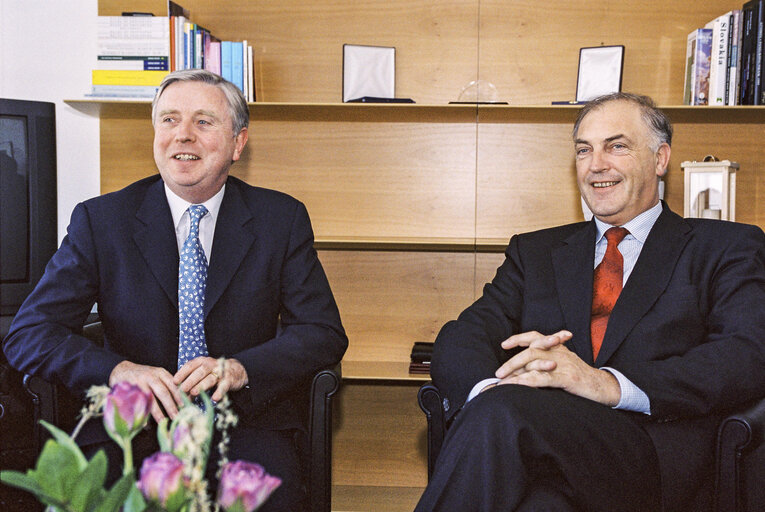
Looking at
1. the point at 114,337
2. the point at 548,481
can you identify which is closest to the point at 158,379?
the point at 114,337

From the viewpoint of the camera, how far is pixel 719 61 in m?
2.74

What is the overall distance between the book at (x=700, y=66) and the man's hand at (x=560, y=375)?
4.96 ft

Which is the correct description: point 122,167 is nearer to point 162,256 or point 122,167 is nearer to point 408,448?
point 162,256

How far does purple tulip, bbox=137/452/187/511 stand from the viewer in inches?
29.8

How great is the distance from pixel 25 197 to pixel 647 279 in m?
2.21

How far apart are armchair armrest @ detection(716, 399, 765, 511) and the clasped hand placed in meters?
1.15

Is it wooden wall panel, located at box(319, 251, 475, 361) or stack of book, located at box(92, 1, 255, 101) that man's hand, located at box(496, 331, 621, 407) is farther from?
stack of book, located at box(92, 1, 255, 101)

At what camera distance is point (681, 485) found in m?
1.65

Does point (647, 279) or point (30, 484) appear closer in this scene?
point (30, 484)

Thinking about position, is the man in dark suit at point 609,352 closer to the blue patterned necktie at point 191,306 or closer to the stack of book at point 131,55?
the blue patterned necktie at point 191,306

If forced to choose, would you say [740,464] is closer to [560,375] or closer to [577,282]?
[560,375]

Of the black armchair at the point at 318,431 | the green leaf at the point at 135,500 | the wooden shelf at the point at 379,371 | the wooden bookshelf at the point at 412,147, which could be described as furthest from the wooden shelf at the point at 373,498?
the green leaf at the point at 135,500

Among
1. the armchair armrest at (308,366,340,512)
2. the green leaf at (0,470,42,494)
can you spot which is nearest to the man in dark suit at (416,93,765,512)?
the armchair armrest at (308,366,340,512)

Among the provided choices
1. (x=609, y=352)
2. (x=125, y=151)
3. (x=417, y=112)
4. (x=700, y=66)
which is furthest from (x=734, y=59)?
(x=125, y=151)
